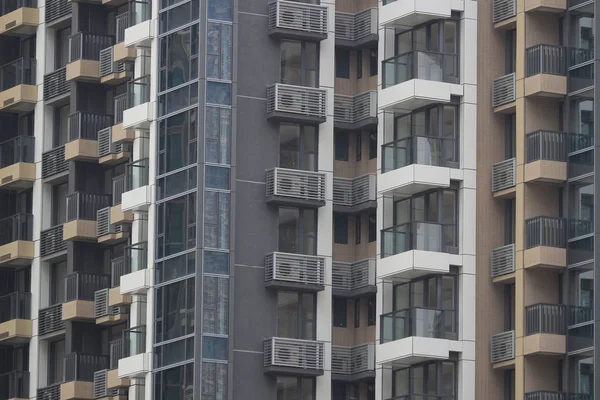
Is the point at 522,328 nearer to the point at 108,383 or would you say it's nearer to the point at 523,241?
the point at 523,241

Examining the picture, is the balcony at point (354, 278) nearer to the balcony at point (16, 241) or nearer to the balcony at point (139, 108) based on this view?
the balcony at point (139, 108)

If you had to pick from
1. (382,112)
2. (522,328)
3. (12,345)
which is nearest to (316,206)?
(382,112)

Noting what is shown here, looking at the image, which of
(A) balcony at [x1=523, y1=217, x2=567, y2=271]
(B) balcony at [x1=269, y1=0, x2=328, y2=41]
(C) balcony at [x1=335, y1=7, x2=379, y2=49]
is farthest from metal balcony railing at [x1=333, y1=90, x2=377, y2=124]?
(A) balcony at [x1=523, y1=217, x2=567, y2=271]

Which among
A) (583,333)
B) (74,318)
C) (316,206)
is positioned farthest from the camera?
(74,318)

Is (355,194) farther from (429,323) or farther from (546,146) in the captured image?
(546,146)

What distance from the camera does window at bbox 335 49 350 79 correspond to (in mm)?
102188

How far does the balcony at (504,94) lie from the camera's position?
95375 millimetres

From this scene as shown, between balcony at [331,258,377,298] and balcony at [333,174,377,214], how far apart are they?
2.12 metres

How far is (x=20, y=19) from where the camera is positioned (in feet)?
367

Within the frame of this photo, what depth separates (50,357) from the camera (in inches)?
4291

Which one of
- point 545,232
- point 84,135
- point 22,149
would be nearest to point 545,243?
point 545,232

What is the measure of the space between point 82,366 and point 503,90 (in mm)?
21696

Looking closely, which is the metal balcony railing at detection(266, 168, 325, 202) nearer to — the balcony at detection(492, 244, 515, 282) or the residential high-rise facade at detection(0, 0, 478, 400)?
the residential high-rise facade at detection(0, 0, 478, 400)

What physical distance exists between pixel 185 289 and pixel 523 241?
508 inches
